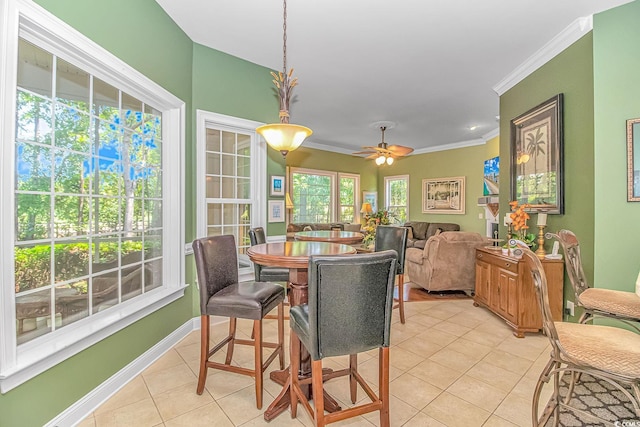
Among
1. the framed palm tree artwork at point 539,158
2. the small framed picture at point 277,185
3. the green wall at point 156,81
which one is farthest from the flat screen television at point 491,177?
the green wall at point 156,81

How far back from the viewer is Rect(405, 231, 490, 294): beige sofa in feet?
14.0

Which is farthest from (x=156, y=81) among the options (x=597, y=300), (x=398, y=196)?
(x=398, y=196)

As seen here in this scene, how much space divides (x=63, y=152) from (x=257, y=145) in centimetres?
203

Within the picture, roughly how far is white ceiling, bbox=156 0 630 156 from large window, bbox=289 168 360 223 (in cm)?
271

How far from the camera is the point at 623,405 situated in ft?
6.37

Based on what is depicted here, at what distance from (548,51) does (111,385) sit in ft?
15.8

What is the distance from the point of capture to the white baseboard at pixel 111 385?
5.66ft

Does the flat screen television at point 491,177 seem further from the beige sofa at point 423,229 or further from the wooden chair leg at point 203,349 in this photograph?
the wooden chair leg at point 203,349

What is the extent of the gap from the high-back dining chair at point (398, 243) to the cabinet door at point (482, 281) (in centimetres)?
108

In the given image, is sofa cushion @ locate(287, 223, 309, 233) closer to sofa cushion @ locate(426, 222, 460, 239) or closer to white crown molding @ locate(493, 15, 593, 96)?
sofa cushion @ locate(426, 222, 460, 239)

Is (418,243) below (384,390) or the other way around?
the other way around

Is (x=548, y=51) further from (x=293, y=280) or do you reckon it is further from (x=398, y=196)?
(x=398, y=196)

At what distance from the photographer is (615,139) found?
2.56m

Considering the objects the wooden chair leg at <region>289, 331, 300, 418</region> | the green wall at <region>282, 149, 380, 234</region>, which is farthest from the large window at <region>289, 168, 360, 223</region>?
the wooden chair leg at <region>289, 331, 300, 418</region>
